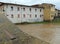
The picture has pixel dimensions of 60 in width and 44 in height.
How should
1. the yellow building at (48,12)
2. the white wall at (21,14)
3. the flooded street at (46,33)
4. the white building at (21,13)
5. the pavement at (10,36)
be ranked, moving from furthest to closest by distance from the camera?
the yellow building at (48,12) < the white wall at (21,14) < the white building at (21,13) < the flooded street at (46,33) < the pavement at (10,36)

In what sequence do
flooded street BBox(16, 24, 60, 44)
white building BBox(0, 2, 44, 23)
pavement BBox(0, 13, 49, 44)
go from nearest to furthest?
pavement BBox(0, 13, 49, 44), flooded street BBox(16, 24, 60, 44), white building BBox(0, 2, 44, 23)

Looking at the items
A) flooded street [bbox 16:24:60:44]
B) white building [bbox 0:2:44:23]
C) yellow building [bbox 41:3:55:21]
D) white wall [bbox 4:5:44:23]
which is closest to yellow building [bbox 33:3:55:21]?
yellow building [bbox 41:3:55:21]

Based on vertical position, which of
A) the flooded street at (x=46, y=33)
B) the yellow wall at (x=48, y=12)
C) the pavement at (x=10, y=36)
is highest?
the pavement at (x=10, y=36)

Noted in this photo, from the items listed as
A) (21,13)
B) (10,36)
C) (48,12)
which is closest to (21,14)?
(21,13)

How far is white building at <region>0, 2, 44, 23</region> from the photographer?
4172 cm

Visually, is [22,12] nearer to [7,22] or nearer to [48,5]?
[48,5]

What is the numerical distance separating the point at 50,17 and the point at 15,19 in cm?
1400

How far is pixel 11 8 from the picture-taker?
42.7 meters

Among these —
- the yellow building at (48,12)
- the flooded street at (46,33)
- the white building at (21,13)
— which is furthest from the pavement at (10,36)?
the yellow building at (48,12)

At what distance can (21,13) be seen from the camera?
46094mm

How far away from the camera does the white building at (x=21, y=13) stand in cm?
4172

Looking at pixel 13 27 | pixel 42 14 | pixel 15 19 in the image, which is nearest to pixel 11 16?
pixel 15 19

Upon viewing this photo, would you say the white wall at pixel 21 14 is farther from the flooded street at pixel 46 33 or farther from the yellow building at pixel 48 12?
the flooded street at pixel 46 33

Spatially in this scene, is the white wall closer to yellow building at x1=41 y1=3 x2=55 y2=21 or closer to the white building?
the white building
